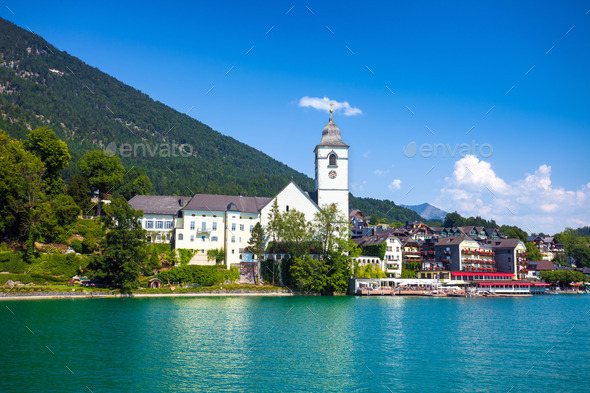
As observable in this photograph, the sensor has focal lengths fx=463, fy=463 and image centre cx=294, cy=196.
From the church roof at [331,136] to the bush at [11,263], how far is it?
4828 cm

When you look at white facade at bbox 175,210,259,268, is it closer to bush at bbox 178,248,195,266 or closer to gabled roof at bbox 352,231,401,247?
bush at bbox 178,248,195,266

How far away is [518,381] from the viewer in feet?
76.2

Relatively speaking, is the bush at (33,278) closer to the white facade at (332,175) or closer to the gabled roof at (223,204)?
the gabled roof at (223,204)

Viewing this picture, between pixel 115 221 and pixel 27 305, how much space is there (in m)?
17.2

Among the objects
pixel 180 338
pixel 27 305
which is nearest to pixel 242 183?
pixel 27 305

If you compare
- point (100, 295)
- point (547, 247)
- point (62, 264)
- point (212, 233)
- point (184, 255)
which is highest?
point (547, 247)

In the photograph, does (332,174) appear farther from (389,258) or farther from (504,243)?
(504,243)

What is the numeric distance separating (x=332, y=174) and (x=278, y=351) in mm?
54691

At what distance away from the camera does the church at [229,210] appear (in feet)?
237

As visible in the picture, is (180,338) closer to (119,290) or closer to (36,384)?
(36,384)

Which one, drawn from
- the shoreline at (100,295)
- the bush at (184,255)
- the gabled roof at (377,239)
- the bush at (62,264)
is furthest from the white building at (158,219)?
the gabled roof at (377,239)

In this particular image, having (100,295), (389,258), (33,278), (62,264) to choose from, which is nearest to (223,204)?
(100,295)

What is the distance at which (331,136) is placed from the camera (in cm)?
8225

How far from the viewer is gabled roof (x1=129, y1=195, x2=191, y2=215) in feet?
244
